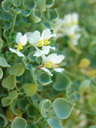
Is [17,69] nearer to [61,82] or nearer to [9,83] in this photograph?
[9,83]

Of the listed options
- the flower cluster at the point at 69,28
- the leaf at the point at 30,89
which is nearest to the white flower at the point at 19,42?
the leaf at the point at 30,89

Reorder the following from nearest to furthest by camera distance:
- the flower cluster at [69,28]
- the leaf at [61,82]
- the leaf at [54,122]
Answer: the leaf at [54,122]
the leaf at [61,82]
the flower cluster at [69,28]

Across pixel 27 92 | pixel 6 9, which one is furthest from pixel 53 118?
pixel 6 9

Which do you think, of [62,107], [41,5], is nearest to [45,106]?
[62,107]

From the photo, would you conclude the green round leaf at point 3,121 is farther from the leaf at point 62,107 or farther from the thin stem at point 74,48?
the thin stem at point 74,48

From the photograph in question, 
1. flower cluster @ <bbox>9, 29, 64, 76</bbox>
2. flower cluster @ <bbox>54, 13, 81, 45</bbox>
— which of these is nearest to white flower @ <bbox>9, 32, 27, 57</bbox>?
flower cluster @ <bbox>9, 29, 64, 76</bbox>

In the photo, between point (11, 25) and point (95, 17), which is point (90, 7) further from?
point (11, 25)

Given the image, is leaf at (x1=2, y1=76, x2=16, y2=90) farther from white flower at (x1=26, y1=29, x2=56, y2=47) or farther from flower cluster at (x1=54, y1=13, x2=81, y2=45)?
flower cluster at (x1=54, y1=13, x2=81, y2=45)
